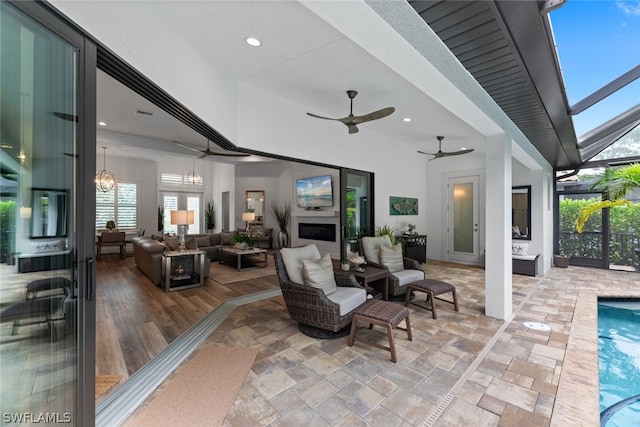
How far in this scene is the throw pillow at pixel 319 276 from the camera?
10.5ft

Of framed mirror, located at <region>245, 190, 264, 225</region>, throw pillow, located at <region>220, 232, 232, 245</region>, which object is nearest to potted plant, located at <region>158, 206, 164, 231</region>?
framed mirror, located at <region>245, 190, 264, 225</region>

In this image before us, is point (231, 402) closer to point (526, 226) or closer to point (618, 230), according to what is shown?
point (526, 226)

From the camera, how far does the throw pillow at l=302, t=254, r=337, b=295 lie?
321cm

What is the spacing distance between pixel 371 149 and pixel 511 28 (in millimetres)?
4270

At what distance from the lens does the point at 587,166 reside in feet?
22.9

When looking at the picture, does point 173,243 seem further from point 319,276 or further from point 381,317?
point 381,317

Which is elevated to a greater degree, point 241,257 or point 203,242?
point 203,242

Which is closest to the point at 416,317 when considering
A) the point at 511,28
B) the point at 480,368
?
the point at 480,368

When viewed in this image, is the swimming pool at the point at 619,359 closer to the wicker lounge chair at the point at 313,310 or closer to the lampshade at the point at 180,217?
the wicker lounge chair at the point at 313,310

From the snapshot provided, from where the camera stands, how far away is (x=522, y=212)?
7.07m

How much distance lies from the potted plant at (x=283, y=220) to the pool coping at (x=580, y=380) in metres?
7.82

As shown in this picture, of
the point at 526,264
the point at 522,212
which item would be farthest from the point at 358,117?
the point at 522,212

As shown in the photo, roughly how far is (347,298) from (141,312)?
2912 millimetres

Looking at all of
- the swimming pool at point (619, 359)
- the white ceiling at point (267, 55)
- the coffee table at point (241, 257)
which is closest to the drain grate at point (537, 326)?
the swimming pool at point (619, 359)
